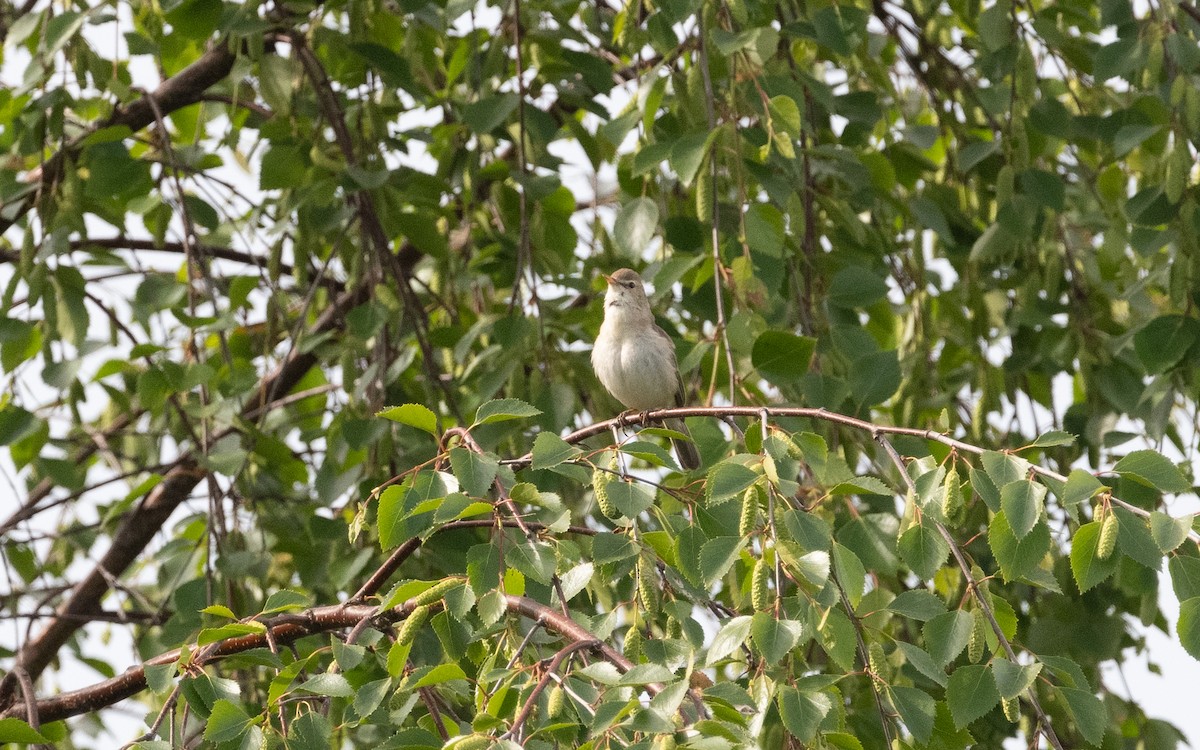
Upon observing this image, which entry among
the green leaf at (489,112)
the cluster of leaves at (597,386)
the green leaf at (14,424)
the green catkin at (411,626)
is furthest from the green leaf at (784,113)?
the green leaf at (14,424)

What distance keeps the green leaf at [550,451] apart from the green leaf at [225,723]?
1.97 ft

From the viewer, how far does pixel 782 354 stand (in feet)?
10.3

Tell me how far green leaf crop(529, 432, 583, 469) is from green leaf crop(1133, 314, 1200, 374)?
7.02 feet

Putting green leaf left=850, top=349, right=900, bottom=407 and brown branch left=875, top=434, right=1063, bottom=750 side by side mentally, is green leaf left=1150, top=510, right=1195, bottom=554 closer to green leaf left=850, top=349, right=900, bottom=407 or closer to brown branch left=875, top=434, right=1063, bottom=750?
brown branch left=875, top=434, right=1063, bottom=750

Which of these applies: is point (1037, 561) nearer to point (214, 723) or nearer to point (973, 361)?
point (214, 723)

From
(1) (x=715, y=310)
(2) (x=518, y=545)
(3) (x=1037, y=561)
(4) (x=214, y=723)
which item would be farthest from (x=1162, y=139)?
(4) (x=214, y=723)

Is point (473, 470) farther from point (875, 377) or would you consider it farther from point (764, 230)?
point (875, 377)

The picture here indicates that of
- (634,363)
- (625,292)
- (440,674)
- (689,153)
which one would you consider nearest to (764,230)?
(689,153)

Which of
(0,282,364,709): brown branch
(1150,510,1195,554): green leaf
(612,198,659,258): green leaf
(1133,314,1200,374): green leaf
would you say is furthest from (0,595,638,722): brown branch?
(1133,314,1200,374): green leaf

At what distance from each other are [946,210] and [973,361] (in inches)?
19.2

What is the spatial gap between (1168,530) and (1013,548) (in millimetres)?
231

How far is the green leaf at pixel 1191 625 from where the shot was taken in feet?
6.35

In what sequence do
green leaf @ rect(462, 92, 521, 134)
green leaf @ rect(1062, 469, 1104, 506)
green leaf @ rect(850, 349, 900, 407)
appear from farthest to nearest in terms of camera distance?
green leaf @ rect(462, 92, 521, 134) → green leaf @ rect(850, 349, 900, 407) → green leaf @ rect(1062, 469, 1104, 506)

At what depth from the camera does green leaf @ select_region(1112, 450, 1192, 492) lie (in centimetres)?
201
